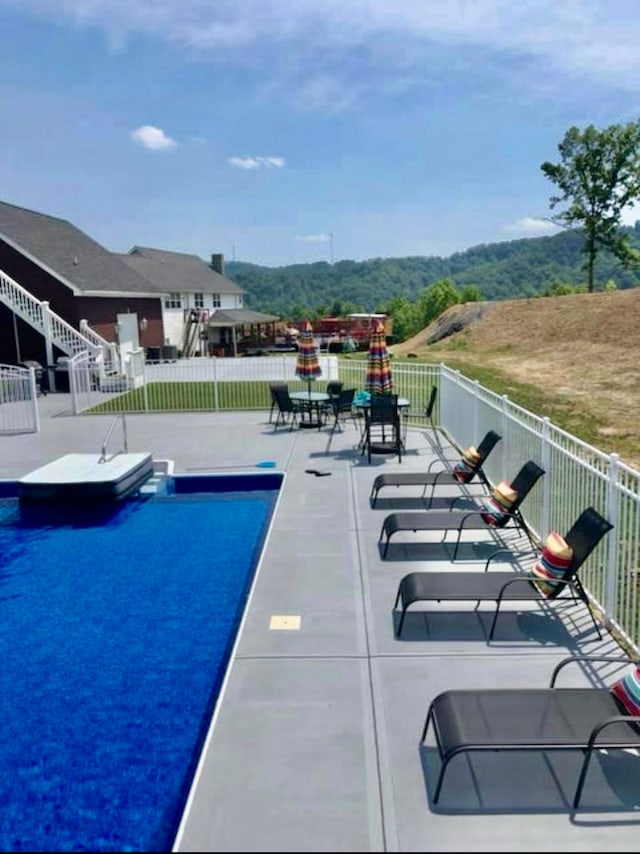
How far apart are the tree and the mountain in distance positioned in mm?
49729

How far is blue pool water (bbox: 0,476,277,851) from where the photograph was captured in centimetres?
397

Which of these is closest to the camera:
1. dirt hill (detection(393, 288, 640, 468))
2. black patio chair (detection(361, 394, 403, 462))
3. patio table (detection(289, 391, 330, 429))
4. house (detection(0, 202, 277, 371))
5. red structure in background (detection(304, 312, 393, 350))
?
black patio chair (detection(361, 394, 403, 462))

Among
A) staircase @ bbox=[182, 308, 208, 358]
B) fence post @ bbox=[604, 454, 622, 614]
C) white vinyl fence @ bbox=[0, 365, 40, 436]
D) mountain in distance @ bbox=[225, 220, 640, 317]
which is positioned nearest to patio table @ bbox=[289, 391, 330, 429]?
white vinyl fence @ bbox=[0, 365, 40, 436]

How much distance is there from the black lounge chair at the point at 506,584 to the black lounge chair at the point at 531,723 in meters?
1.31

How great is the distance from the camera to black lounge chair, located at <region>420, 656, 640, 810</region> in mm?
3516

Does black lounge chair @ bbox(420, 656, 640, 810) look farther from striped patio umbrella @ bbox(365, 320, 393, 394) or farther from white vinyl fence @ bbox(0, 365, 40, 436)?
white vinyl fence @ bbox(0, 365, 40, 436)

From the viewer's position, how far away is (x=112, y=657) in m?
5.81

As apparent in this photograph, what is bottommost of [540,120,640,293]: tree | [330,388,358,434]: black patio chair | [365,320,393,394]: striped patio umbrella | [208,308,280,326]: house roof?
[330,388,358,434]: black patio chair

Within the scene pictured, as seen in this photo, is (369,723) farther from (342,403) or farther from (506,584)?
(342,403)

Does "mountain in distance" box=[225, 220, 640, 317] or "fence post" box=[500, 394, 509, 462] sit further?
"mountain in distance" box=[225, 220, 640, 317]

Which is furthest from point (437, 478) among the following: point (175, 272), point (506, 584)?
point (175, 272)

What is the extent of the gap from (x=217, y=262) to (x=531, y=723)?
183 ft

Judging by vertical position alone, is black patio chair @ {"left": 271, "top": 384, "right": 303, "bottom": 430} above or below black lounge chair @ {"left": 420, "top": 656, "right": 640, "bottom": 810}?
above

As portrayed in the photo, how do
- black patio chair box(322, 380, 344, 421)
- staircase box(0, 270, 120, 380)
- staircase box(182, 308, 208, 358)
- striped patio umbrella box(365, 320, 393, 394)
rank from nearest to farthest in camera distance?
striped patio umbrella box(365, 320, 393, 394)
black patio chair box(322, 380, 344, 421)
staircase box(0, 270, 120, 380)
staircase box(182, 308, 208, 358)
